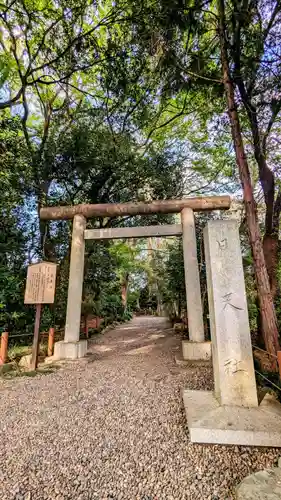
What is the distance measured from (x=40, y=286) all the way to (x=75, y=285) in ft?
2.78

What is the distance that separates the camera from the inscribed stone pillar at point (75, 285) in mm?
5418

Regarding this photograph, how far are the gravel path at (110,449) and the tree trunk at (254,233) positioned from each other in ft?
4.35

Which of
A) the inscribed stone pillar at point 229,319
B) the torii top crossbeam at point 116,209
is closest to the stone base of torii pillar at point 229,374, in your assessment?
the inscribed stone pillar at point 229,319

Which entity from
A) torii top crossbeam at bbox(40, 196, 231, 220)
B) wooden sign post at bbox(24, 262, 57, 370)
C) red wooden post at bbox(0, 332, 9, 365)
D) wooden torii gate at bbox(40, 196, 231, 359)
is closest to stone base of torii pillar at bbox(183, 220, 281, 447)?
wooden torii gate at bbox(40, 196, 231, 359)

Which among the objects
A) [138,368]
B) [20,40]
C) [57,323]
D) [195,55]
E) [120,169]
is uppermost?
[20,40]

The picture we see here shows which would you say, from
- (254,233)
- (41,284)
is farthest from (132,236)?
(254,233)

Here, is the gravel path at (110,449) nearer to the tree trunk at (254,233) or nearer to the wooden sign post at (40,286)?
the tree trunk at (254,233)

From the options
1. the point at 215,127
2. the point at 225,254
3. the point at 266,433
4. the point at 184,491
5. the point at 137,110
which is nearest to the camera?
the point at 184,491

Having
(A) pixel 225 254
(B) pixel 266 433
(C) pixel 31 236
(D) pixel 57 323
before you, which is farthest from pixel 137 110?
(B) pixel 266 433

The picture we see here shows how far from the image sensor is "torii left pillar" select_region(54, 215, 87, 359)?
208 inches

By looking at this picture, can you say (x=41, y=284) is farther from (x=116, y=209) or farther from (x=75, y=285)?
(x=116, y=209)

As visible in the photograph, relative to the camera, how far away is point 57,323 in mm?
7723

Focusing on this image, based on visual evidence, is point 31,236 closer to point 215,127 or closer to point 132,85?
point 132,85

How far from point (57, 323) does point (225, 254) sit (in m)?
6.72
